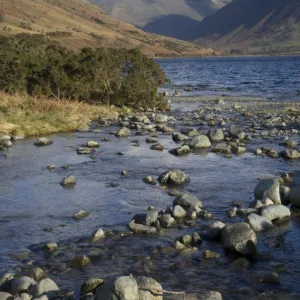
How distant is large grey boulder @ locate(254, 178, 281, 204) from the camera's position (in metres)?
15.7

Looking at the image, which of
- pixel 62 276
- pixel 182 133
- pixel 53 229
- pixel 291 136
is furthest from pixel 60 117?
pixel 62 276

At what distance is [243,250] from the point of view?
467 inches

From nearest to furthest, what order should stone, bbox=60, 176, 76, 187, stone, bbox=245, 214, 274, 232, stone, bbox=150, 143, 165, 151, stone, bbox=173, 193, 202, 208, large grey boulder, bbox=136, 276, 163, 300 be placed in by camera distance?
large grey boulder, bbox=136, 276, 163, 300, stone, bbox=245, 214, 274, 232, stone, bbox=173, 193, 202, 208, stone, bbox=60, 176, 76, 187, stone, bbox=150, 143, 165, 151

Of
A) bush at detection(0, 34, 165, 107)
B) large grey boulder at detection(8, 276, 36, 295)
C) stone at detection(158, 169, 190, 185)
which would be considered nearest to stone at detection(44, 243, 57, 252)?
large grey boulder at detection(8, 276, 36, 295)

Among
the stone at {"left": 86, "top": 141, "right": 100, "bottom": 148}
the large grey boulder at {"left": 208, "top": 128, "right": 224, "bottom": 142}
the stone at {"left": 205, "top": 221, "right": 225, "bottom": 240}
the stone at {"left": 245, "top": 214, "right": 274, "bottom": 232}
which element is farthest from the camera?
the large grey boulder at {"left": 208, "top": 128, "right": 224, "bottom": 142}

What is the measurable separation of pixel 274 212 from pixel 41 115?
20924 millimetres

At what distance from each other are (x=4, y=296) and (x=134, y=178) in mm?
10344

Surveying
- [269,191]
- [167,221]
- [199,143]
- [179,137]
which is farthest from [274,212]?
[179,137]

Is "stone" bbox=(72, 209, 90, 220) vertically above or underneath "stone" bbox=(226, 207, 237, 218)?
underneath

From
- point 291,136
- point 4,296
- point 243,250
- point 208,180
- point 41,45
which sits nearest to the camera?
point 4,296

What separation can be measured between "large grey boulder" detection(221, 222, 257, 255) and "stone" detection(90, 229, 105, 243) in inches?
122

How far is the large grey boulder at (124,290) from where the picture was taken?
30.0ft

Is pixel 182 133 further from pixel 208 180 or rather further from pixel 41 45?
pixel 41 45

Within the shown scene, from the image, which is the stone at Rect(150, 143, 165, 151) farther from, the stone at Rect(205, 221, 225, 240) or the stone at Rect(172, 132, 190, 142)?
the stone at Rect(205, 221, 225, 240)
